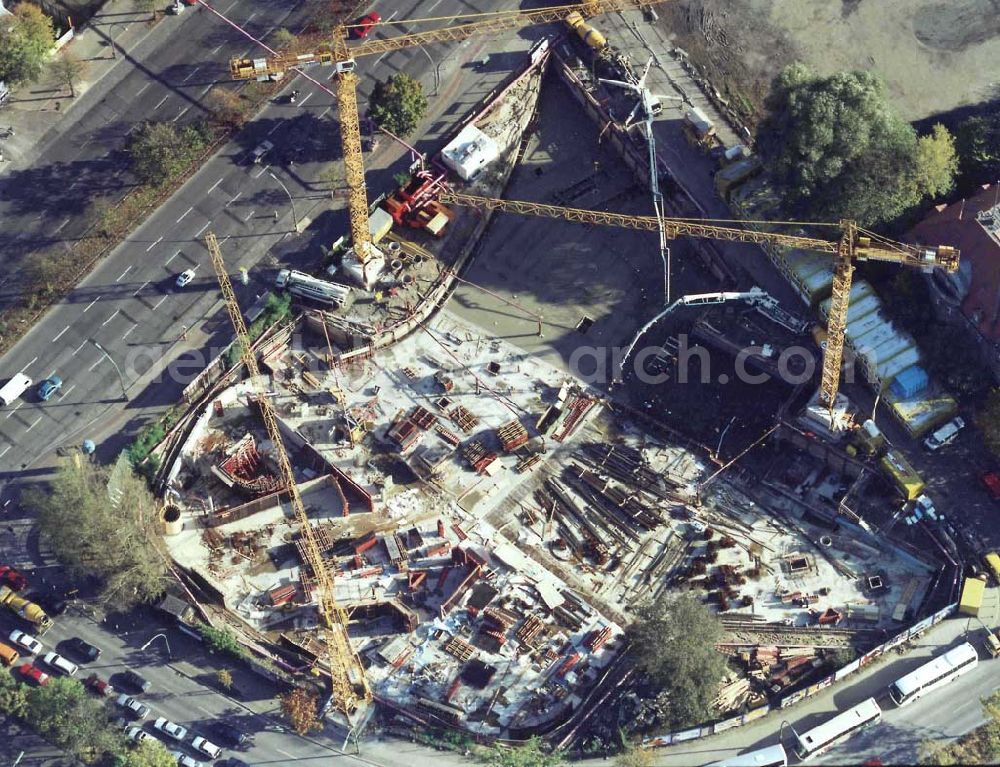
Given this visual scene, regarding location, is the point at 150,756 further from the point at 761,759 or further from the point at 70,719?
the point at 761,759

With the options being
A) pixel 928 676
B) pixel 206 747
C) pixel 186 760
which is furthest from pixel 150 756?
pixel 928 676

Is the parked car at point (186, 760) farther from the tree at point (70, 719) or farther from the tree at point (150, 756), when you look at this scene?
the tree at point (70, 719)

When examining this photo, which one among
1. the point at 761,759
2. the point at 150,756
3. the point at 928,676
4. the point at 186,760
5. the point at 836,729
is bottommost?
the point at 928,676

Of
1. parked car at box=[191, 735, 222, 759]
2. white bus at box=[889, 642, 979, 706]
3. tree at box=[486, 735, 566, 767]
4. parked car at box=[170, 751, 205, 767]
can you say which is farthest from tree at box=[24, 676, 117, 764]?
white bus at box=[889, 642, 979, 706]

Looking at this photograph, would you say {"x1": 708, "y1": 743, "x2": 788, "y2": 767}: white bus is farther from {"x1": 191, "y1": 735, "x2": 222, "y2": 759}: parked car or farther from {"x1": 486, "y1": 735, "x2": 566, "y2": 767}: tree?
{"x1": 191, "y1": 735, "x2": 222, "y2": 759}: parked car

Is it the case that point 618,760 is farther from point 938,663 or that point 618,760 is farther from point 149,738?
point 149,738

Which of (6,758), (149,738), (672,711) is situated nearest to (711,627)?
(672,711)

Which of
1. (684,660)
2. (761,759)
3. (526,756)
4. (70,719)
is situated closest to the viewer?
(684,660)

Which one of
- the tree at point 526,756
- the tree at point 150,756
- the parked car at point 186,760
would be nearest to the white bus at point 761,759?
the tree at point 526,756

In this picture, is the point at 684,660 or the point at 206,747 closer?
the point at 684,660
